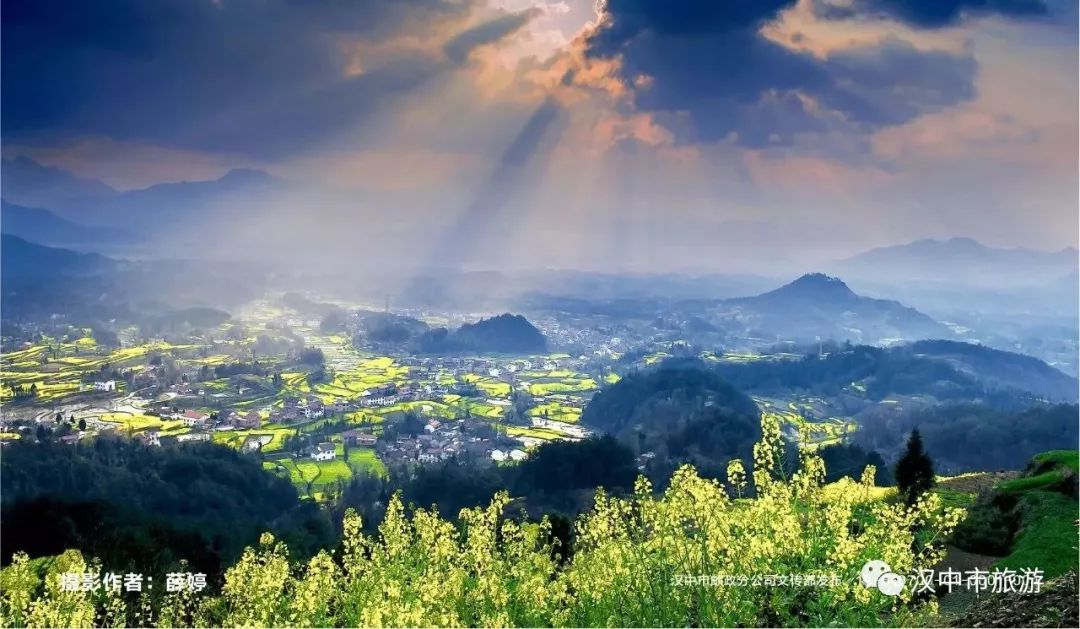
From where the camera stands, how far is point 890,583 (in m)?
4.94

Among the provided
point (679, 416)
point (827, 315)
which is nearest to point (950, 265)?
point (827, 315)

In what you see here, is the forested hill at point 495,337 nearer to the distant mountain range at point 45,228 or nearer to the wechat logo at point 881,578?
the distant mountain range at point 45,228

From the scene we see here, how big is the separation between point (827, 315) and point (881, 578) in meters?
106

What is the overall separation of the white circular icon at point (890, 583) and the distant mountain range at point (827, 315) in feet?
288

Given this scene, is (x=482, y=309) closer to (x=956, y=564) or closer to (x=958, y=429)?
(x=958, y=429)

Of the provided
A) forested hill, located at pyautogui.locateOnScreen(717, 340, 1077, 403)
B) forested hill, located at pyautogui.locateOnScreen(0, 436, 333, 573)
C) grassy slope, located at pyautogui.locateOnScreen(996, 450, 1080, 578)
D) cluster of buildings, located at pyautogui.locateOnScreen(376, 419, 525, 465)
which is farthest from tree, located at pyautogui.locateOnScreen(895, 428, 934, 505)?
forested hill, located at pyautogui.locateOnScreen(717, 340, 1077, 403)

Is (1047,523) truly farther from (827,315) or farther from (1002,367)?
(827,315)

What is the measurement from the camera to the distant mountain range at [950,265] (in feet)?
349

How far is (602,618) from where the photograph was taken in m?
5.99

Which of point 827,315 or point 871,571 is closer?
point 871,571

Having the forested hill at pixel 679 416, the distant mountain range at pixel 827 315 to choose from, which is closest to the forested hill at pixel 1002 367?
the distant mountain range at pixel 827 315

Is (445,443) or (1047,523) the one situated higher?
(1047,523)

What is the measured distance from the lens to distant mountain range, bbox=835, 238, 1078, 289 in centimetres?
10639

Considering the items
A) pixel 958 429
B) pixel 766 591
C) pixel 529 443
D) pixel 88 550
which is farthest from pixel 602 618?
pixel 958 429
